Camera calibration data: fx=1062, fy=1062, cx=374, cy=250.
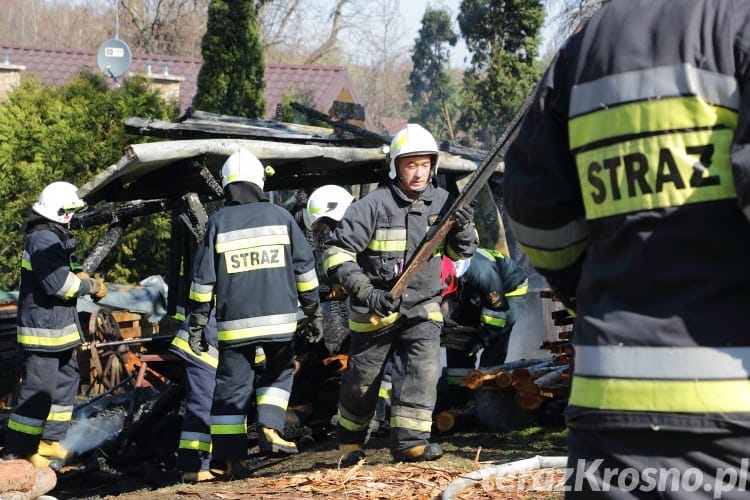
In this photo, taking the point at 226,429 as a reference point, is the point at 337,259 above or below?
above

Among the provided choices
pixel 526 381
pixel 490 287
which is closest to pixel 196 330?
pixel 526 381

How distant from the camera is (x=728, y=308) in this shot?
203 centimetres

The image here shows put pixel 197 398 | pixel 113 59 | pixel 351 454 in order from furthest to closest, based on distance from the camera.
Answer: pixel 113 59 → pixel 197 398 → pixel 351 454

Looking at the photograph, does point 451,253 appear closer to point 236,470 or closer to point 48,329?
point 236,470

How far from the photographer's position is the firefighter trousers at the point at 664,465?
202 centimetres

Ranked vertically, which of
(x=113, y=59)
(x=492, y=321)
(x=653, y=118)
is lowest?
(x=492, y=321)

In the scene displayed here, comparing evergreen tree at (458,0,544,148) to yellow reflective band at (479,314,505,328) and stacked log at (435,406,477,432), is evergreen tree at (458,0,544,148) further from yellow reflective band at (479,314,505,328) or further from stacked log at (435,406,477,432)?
stacked log at (435,406,477,432)

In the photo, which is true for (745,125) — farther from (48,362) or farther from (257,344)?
(48,362)

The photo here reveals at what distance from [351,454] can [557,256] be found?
4204mm

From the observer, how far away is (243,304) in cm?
654

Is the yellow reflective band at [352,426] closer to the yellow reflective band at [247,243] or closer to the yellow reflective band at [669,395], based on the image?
the yellow reflective band at [247,243]

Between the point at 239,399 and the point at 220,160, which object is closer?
the point at 239,399

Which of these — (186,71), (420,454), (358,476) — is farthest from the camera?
(186,71)

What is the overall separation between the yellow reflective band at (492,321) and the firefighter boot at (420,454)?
221 centimetres
